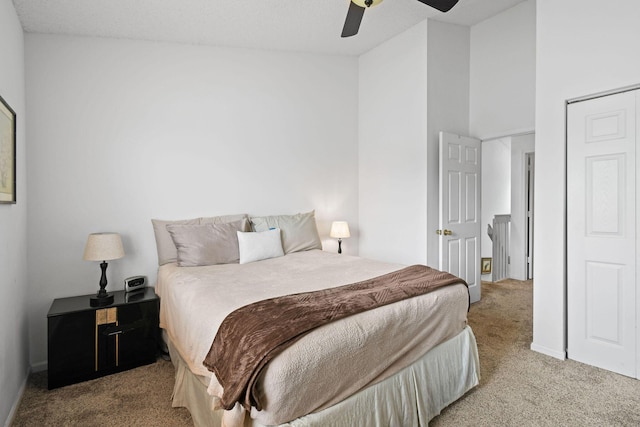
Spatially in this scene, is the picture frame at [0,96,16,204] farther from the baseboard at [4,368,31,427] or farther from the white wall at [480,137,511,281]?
the white wall at [480,137,511,281]

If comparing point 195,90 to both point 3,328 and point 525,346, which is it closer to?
point 3,328

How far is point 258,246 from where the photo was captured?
3.11m

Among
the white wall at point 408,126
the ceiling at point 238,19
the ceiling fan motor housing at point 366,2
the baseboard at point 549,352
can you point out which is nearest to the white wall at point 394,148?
the white wall at point 408,126

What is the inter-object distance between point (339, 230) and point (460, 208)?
1371 millimetres

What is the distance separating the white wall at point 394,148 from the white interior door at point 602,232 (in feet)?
4.40

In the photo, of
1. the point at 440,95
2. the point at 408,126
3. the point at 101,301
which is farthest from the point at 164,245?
the point at 440,95

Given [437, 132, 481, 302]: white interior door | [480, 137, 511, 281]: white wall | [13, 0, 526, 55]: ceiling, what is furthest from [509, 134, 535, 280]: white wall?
[13, 0, 526, 55]: ceiling

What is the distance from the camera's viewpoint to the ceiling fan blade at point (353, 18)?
239cm

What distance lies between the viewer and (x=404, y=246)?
3.94m

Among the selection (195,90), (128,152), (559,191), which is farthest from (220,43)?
(559,191)

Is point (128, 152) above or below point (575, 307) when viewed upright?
above

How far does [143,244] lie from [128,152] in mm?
819

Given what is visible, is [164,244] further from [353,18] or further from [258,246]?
[353,18]

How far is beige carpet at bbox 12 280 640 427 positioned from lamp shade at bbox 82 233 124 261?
87cm
